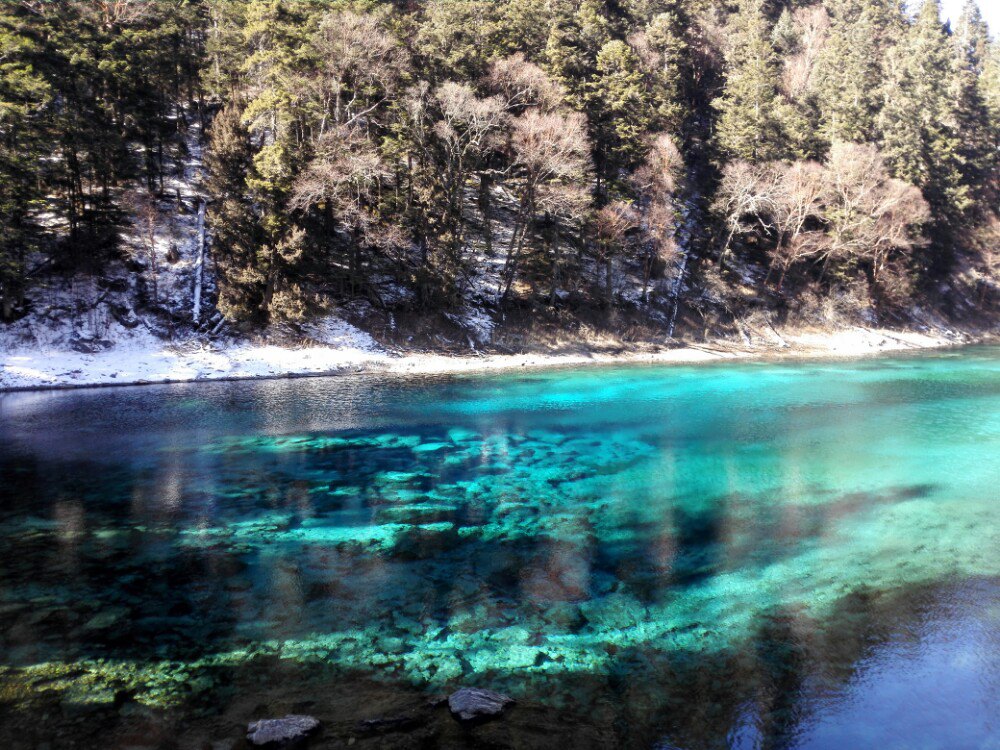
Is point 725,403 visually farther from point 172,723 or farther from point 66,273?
point 66,273

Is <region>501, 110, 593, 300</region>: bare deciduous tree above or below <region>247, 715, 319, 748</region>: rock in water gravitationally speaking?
above

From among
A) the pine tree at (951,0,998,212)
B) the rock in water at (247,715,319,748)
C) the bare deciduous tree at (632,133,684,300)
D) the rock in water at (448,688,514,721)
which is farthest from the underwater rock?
the pine tree at (951,0,998,212)

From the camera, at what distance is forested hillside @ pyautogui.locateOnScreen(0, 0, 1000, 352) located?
29547 millimetres

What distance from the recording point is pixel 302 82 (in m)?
30.0

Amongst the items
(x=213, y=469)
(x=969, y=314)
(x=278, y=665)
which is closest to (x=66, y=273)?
(x=213, y=469)

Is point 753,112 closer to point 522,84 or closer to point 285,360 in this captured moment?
point 522,84

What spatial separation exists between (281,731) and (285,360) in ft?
81.8

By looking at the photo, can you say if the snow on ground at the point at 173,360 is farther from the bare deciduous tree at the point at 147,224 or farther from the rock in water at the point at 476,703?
the rock in water at the point at 476,703

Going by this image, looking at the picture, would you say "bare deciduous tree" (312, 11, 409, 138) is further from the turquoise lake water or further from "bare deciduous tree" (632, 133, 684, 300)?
the turquoise lake water

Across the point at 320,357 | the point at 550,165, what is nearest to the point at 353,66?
the point at 550,165

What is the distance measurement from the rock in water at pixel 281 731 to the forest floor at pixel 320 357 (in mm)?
23818

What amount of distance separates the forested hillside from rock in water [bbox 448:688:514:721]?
26108 mm

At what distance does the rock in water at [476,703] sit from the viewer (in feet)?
19.7

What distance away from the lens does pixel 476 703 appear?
6133 mm
